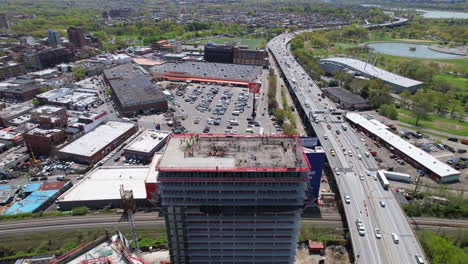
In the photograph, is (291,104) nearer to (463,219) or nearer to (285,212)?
(463,219)

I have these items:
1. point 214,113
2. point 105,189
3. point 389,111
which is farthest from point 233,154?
point 389,111

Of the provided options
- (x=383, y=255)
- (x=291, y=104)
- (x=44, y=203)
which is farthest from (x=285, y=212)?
(x=291, y=104)

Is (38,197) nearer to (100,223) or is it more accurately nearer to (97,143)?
(100,223)

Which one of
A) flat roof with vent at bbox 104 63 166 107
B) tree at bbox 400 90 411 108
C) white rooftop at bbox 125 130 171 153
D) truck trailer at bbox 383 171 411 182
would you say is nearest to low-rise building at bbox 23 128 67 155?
white rooftop at bbox 125 130 171 153

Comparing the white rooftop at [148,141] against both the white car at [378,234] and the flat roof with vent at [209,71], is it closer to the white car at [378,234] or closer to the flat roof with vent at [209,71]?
the white car at [378,234]

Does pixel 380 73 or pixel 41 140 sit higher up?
pixel 380 73

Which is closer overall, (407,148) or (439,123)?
(407,148)
